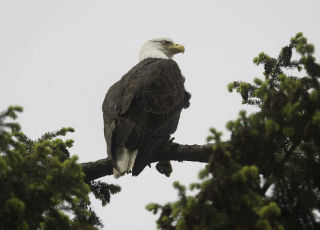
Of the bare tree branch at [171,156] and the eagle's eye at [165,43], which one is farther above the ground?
the eagle's eye at [165,43]

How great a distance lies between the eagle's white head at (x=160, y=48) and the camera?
8531 mm

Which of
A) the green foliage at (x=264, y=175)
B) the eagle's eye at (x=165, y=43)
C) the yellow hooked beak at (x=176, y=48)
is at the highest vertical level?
the eagle's eye at (x=165, y=43)

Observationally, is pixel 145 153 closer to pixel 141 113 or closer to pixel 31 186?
pixel 141 113

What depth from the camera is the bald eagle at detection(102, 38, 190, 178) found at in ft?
17.8

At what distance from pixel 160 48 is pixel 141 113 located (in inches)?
128

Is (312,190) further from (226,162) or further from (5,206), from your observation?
(5,206)

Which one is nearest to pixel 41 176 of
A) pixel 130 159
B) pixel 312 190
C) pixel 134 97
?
pixel 312 190

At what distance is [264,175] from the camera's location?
339cm

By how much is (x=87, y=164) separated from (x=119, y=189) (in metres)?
0.44

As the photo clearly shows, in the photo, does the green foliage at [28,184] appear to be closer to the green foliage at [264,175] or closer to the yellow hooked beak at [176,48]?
the green foliage at [264,175]

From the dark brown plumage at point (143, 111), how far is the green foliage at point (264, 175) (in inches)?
81.6

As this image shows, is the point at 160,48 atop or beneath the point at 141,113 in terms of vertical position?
atop

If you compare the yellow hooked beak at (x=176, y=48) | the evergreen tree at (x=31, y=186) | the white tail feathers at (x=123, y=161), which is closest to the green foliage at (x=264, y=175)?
the evergreen tree at (x=31, y=186)

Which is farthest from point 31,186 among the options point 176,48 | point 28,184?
point 176,48
